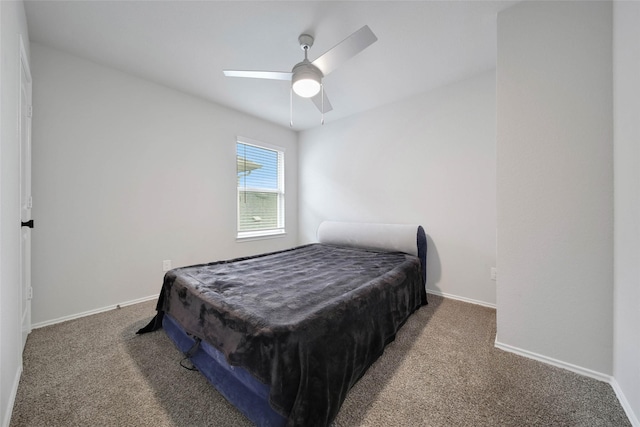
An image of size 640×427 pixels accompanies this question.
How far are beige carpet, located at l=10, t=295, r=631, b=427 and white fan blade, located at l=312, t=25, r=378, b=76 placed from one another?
6.81 ft

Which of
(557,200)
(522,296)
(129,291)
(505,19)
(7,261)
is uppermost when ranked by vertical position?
(505,19)

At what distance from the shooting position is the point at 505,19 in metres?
1.70

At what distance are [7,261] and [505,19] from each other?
3.40m

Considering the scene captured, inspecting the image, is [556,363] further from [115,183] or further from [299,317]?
[115,183]

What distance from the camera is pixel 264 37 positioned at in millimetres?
1965

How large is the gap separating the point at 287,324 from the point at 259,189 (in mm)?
2977

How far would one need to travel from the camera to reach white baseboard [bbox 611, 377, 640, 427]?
1.09 meters

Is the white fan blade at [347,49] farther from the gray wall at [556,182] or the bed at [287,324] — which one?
the bed at [287,324]

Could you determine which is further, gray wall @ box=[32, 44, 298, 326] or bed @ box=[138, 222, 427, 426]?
gray wall @ box=[32, 44, 298, 326]

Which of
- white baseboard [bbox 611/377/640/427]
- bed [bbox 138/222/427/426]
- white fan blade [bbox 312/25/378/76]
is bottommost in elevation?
white baseboard [bbox 611/377/640/427]

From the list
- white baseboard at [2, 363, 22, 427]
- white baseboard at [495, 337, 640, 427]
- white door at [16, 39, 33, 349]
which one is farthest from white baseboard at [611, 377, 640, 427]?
white door at [16, 39, 33, 349]

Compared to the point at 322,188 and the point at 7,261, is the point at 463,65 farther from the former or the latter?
the point at 7,261

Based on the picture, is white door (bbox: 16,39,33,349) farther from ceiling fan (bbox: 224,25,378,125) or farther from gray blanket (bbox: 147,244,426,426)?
ceiling fan (bbox: 224,25,378,125)

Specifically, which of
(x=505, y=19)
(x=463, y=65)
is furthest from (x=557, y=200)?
→ (x=463, y=65)
